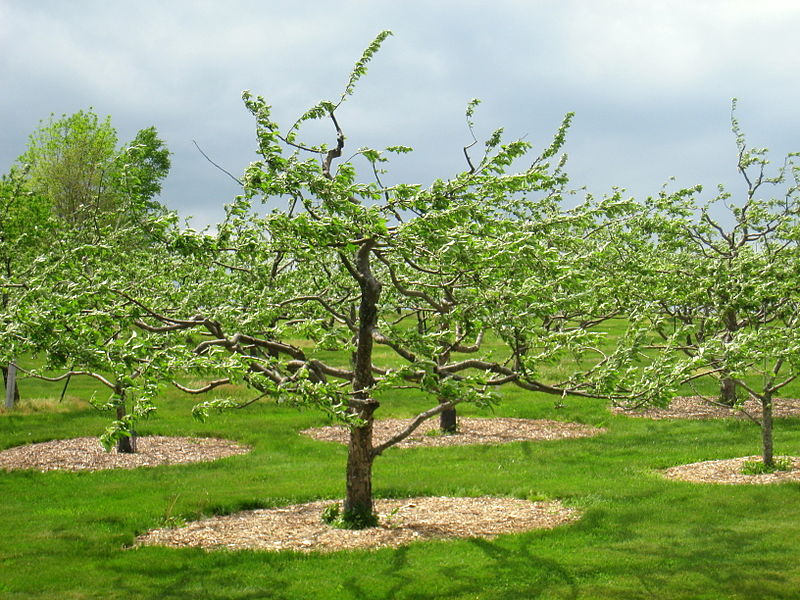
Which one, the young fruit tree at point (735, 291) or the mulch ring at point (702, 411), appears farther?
the mulch ring at point (702, 411)

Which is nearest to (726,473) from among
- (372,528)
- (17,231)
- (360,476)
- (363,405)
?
(372,528)

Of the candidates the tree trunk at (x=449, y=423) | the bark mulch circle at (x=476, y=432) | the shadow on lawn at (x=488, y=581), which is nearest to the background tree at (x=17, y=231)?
the shadow on lawn at (x=488, y=581)

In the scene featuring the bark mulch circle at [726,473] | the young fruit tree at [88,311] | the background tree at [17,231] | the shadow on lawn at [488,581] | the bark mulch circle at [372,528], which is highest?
the background tree at [17,231]

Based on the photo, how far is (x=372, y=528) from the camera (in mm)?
15953

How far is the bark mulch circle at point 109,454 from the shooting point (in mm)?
23281

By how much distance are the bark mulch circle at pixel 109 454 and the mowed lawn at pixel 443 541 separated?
82 centimetres

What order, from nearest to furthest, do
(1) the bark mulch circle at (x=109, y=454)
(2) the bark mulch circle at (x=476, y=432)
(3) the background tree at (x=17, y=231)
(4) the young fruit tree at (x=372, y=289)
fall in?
(4) the young fruit tree at (x=372, y=289), (3) the background tree at (x=17, y=231), (1) the bark mulch circle at (x=109, y=454), (2) the bark mulch circle at (x=476, y=432)

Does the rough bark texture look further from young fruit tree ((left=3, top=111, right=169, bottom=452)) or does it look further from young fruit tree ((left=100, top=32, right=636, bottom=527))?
young fruit tree ((left=3, top=111, right=169, bottom=452))

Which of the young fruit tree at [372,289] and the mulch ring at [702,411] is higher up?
the young fruit tree at [372,289]

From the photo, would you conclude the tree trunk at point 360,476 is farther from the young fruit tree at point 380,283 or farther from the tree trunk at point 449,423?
the tree trunk at point 449,423

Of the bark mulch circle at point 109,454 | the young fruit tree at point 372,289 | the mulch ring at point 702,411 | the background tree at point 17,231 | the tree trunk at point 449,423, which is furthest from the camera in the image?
the mulch ring at point 702,411

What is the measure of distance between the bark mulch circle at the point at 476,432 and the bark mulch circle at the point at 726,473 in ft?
19.6

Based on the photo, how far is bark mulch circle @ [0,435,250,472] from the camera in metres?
23.3

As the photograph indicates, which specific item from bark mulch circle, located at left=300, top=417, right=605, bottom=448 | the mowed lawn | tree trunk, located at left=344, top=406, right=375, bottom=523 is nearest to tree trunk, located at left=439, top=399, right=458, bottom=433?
bark mulch circle, located at left=300, top=417, right=605, bottom=448
